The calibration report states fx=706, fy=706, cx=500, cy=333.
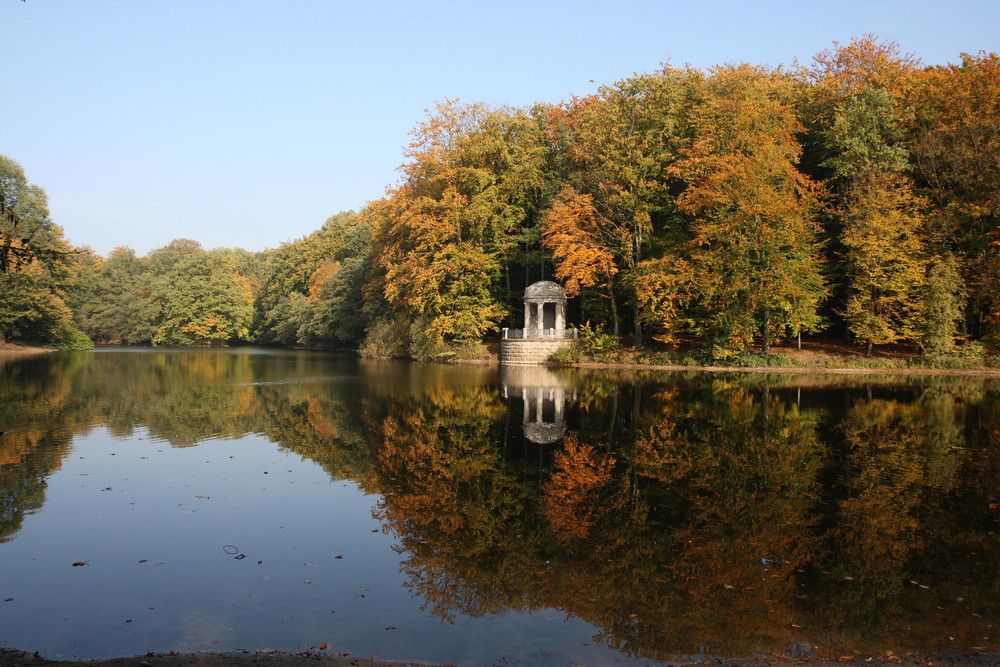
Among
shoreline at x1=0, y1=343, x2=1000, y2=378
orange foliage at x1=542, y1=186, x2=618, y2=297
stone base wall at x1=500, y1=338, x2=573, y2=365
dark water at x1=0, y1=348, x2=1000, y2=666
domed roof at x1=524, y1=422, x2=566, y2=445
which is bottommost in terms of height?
dark water at x1=0, y1=348, x2=1000, y2=666

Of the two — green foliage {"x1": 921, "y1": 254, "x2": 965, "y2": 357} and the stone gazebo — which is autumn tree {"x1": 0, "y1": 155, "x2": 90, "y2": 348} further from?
green foliage {"x1": 921, "y1": 254, "x2": 965, "y2": 357}

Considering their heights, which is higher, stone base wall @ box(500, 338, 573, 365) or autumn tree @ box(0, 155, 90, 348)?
autumn tree @ box(0, 155, 90, 348)

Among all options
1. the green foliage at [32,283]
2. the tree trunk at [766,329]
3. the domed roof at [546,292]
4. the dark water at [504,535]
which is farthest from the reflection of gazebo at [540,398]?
the green foliage at [32,283]

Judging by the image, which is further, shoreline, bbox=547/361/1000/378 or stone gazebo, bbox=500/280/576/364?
stone gazebo, bbox=500/280/576/364

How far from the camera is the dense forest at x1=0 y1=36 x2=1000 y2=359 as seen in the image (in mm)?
37062

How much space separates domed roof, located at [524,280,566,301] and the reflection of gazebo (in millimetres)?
6792

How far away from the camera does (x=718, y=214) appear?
3784cm

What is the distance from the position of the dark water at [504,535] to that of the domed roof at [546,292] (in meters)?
26.9

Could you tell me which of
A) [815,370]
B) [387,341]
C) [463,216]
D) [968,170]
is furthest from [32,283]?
[968,170]

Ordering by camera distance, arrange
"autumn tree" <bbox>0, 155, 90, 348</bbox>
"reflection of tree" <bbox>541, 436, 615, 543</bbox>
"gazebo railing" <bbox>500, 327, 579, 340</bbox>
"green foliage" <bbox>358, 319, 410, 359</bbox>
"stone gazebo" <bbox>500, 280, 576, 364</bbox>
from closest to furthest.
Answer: "reflection of tree" <bbox>541, 436, 615, 543</bbox> < "stone gazebo" <bbox>500, 280, 576, 364</bbox> < "gazebo railing" <bbox>500, 327, 579, 340</bbox> < "green foliage" <bbox>358, 319, 410, 359</bbox> < "autumn tree" <bbox>0, 155, 90, 348</bbox>

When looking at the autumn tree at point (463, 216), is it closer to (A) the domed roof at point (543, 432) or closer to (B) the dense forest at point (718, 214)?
(B) the dense forest at point (718, 214)

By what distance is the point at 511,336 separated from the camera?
46406mm

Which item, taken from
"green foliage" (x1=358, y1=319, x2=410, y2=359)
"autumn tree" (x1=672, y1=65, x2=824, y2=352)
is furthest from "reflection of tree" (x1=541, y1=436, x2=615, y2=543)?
"green foliage" (x1=358, y1=319, x2=410, y2=359)

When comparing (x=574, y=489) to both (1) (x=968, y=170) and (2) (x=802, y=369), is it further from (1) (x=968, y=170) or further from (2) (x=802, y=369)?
(1) (x=968, y=170)
